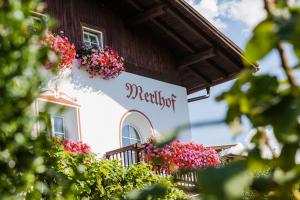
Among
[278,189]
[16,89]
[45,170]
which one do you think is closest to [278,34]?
[278,189]

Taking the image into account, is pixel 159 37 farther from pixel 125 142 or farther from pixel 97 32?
pixel 125 142

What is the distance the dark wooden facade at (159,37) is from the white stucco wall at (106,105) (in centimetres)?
46

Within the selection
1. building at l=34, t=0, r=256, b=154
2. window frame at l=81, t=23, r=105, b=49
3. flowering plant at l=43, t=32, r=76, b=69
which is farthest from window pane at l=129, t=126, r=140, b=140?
flowering plant at l=43, t=32, r=76, b=69

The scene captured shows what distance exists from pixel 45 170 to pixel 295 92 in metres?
0.66

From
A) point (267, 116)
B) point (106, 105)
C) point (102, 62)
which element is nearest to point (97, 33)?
point (102, 62)

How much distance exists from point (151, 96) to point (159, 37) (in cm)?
144

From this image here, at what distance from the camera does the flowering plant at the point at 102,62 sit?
9641mm

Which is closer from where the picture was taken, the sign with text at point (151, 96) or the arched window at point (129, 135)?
the sign with text at point (151, 96)

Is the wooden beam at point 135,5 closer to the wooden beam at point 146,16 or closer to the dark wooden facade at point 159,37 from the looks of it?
the dark wooden facade at point 159,37

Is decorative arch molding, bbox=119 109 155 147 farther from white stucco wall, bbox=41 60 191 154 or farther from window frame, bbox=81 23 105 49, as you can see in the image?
window frame, bbox=81 23 105 49

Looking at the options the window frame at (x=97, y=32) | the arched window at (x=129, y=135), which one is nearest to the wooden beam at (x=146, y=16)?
the window frame at (x=97, y=32)

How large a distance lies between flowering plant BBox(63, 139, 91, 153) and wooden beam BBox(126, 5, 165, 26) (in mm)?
3075

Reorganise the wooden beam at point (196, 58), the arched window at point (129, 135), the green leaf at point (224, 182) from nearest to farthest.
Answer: the green leaf at point (224, 182), the arched window at point (129, 135), the wooden beam at point (196, 58)

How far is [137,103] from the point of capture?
34.8ft
